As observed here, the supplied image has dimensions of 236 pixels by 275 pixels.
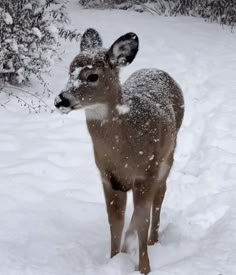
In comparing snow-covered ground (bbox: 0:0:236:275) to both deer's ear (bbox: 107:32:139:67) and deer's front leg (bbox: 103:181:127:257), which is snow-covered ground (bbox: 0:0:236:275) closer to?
deer's front leg (bbox: 103:181:127:257)

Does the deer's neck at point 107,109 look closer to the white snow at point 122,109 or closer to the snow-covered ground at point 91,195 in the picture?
the white snow at point 122,109

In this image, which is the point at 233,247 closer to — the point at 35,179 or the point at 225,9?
the point at 35,179

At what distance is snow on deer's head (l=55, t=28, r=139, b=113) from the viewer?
3561 millimetres

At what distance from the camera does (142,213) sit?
4078 mm

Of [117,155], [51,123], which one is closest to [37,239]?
[117,155]

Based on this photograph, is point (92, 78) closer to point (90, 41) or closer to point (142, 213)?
point (90, 41)

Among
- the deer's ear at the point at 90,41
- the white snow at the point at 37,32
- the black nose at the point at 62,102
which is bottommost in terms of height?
the white snow at the point at 37,32

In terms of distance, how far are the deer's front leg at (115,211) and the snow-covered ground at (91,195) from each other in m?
0.14

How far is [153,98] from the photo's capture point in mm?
4367

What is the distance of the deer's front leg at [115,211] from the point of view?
4.20 m

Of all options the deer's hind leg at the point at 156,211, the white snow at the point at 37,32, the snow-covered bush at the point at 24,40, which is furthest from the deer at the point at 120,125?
the snow-covered bush at the point at 24,40

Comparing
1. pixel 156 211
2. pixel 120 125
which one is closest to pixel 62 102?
pixel 120 125

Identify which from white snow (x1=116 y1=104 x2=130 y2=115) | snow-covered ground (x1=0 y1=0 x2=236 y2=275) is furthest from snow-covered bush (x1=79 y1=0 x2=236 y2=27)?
white snow (x1=116 y1=104 x2=130 y2=115)

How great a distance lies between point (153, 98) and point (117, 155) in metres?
0.73
